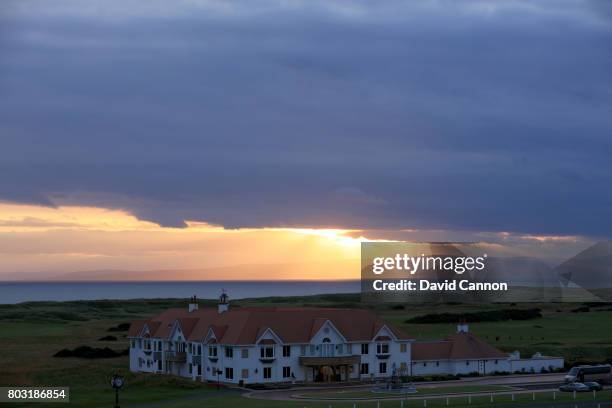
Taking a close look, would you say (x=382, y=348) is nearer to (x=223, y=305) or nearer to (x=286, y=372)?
(x=286, y=372)

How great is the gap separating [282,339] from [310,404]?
68.7 feet

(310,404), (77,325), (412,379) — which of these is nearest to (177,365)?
(412,379)

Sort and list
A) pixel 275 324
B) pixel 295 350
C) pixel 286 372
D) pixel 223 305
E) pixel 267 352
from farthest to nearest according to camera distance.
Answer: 1. pixel 223 305
2. pixel 275 324
3. pixel 295 350
4. pixel 286 372
5. pixel 267 352

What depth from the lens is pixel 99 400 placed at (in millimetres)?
74000

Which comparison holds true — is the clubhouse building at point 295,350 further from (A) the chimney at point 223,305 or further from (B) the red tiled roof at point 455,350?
(B) the red tiled roof at point 455,350

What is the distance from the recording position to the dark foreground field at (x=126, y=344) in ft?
253

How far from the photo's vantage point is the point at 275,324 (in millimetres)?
94188

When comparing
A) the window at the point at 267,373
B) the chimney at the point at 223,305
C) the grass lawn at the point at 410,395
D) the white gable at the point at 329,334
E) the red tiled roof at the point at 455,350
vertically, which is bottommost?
the grass lawn at the point at 410,395

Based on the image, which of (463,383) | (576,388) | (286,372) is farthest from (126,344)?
(576,388)

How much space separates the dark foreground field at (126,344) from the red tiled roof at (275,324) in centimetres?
692

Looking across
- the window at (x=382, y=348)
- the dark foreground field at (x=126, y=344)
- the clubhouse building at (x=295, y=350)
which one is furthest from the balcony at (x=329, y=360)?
the dark foreground field at (x=126, y=344)

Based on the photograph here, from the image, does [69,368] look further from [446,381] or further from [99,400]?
[446,381]

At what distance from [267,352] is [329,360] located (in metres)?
6.13

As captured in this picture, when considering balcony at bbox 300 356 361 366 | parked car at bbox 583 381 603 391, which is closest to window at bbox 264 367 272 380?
balcony at bbox 300 356 361 366
